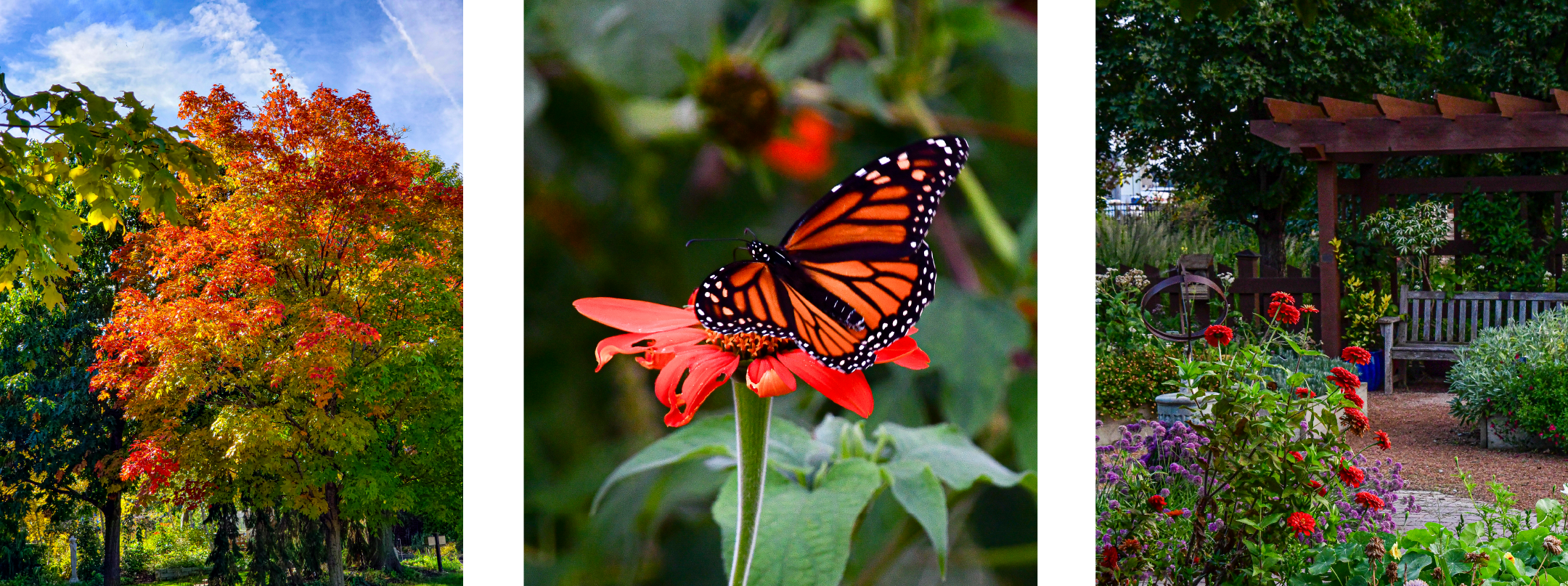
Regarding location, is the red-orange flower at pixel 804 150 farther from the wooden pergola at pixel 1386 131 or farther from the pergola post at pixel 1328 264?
the pergola post at pixel 1328 264

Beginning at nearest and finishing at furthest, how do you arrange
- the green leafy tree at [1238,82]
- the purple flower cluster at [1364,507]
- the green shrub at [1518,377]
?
the purple flower cluster at [1364,507] < the green shrub at [1518,377] < the green leafy tree at [1238,82]

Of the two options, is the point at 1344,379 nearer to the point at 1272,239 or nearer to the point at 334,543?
the point at 334,543

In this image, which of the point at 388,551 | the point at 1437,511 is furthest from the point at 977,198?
the point at 1437,511

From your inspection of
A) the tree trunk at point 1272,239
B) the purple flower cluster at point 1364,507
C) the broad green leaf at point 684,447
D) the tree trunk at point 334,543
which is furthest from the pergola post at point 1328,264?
the tree trunk at point 334,543

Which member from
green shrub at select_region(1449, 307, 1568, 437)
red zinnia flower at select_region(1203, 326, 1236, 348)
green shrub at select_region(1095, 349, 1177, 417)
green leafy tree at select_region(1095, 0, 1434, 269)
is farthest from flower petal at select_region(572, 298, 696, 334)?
green leafy tree at select_region(1095, 0, 1434, 269)

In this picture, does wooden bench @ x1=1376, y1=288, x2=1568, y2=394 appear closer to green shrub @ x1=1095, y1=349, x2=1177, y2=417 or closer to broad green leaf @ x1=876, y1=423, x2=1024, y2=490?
green shrub @ x1=1095, y1=349, x2=1177, y2=417

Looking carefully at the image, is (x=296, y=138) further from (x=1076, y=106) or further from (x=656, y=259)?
(x=1076, y=106)

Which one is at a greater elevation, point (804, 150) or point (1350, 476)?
point (804, 150)

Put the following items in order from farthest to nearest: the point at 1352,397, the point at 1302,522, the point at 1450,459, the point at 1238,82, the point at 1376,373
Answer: the point at 1238,82 < the point at 1376,373 < the point at 1450,459 < the point at 1352,397 < the point at 1302,522
